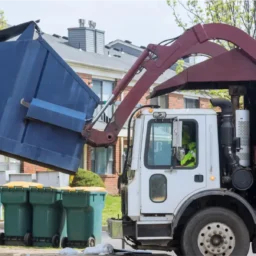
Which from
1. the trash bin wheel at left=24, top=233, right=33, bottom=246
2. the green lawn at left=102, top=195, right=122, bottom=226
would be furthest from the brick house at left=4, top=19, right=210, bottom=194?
the trash bin wheel at left=24, top=233, right=33, bottom=246

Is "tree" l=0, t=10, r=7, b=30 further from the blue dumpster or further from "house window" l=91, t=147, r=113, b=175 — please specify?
the blue dumpster

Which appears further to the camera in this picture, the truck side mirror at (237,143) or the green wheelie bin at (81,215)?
the green wheelie bin at (81,215)

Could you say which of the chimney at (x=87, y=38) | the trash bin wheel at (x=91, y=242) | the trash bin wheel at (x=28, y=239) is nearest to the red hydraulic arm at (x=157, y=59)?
the trash bin wheel at (x=91, y=242)

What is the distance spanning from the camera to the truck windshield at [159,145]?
11242 millimetres

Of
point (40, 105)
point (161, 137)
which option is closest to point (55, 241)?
point (40, 105)

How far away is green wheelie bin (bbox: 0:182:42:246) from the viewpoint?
15930mm

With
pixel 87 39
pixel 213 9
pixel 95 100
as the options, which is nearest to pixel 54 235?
pixel 95 100

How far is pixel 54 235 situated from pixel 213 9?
39.6 ft

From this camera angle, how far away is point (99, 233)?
1573 cm

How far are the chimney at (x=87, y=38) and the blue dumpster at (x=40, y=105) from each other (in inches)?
1194

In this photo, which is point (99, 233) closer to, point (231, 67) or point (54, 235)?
point (54, 235)

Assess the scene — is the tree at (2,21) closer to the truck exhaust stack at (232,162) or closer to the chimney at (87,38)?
the chimney at (87,38)

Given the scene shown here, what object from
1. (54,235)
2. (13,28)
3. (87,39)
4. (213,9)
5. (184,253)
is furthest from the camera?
(87,39)

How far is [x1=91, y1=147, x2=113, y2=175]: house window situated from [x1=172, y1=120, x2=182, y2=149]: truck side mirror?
1026 inches
